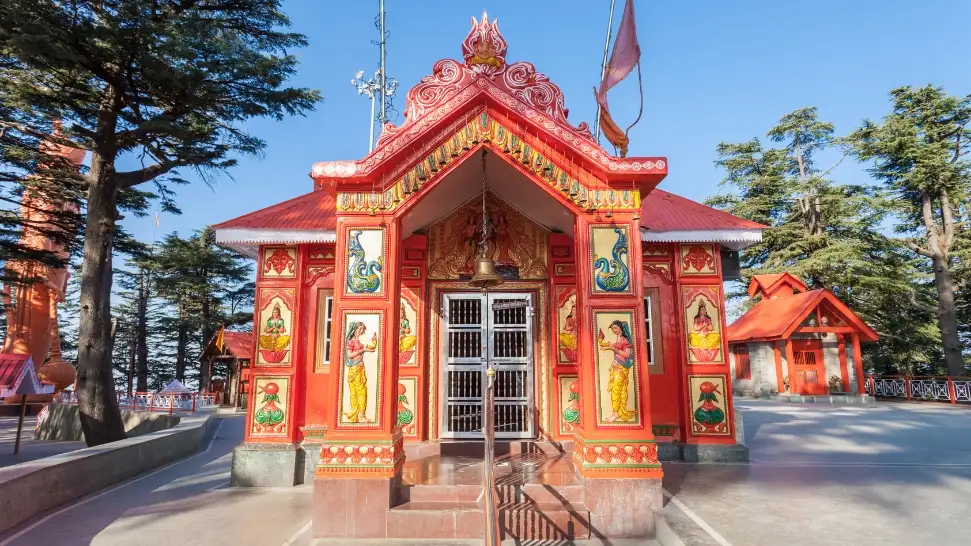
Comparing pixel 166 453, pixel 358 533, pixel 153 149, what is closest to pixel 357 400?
pixel 358 533

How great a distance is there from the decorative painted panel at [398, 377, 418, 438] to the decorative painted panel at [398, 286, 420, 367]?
0.30m

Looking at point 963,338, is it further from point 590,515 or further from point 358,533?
point 358,533

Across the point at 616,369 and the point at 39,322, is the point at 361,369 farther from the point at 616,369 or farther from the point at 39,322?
the point at 39,322

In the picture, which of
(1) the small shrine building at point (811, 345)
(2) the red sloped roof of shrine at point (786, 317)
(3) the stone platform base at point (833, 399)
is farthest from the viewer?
(1) the small shrine building at point (811, 345)

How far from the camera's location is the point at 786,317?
20.6 m

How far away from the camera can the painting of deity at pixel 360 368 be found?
18.6 feet

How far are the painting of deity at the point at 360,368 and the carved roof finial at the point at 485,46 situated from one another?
11.7 ft

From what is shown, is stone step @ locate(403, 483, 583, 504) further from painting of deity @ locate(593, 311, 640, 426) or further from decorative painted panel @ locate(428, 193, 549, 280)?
decorative painted panel @ locate(428, 193, 549, 280)

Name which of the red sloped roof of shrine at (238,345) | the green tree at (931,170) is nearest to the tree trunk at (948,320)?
the green tree at (931,170)

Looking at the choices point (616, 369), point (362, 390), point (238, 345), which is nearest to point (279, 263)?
point (362, 390)

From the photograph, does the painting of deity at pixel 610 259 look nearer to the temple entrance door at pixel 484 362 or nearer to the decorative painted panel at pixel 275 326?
the temple entrance door at pixel 484 362

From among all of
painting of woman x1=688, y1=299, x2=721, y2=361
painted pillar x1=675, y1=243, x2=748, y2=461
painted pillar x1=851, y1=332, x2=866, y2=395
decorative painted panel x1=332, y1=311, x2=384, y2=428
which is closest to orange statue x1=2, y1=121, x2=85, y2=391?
decorative painted panel x1=332, y1=311, x2=384, y2=428

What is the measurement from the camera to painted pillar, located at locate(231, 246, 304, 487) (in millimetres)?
7648

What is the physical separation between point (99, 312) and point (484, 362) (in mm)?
10088
